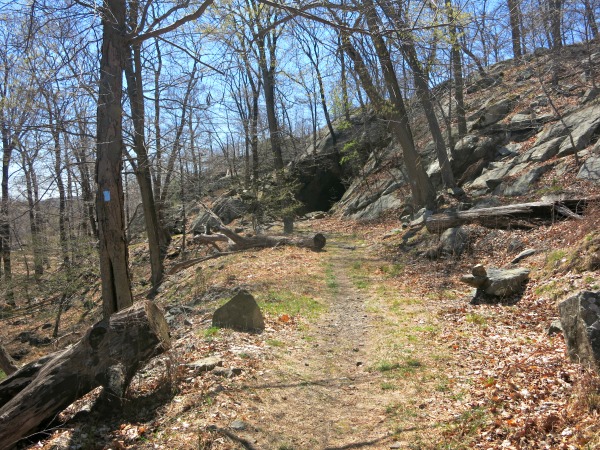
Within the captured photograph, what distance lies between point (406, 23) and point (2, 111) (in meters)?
6.14

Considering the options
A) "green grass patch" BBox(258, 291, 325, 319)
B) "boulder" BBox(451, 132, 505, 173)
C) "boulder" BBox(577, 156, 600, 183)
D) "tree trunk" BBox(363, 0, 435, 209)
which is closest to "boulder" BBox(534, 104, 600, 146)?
"boulder" BBox(577, 156, 600, 183)

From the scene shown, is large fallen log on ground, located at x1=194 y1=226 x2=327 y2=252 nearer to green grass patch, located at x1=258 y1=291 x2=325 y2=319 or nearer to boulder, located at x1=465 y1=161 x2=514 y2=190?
green grass patch, located at x1=258 y1=291 x2=325 y2=319

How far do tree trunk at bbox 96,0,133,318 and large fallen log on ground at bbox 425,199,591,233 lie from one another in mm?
8705

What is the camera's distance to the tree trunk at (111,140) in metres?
6.71

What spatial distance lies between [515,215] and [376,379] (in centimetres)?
→ 728

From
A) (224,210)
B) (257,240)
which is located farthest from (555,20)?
(224,210)

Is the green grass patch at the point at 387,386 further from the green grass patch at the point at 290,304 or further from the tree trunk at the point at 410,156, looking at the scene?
the tree trunk at the point at 410,156

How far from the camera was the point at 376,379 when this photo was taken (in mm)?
5805

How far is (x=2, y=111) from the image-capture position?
6.98 meters

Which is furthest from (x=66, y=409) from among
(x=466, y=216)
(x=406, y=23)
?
(x=466, y=216)

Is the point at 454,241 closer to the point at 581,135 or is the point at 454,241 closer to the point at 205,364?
the point at 581,135

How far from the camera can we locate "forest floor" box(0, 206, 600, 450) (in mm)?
4320

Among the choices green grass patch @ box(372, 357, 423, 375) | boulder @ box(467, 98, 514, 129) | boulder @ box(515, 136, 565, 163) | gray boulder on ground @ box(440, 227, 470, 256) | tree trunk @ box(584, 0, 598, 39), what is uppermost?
tree trunk @ box(584, 0, 598, 39)

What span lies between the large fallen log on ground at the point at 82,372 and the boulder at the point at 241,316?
2.08m
